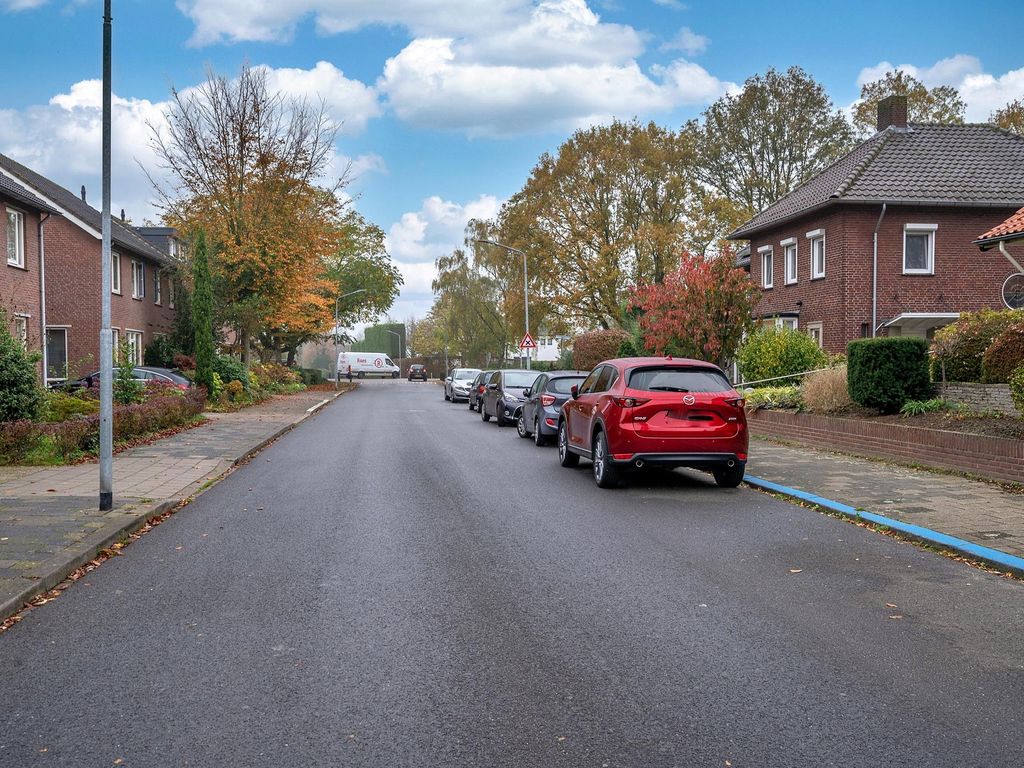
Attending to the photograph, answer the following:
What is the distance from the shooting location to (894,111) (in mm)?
31125

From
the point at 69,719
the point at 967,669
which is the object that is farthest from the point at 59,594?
the point at 967,669

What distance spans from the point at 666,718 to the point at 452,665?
1215 millimetres

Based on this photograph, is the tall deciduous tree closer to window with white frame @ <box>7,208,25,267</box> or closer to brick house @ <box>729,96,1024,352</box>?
brick house @ <box>729,96,1024,352</box>

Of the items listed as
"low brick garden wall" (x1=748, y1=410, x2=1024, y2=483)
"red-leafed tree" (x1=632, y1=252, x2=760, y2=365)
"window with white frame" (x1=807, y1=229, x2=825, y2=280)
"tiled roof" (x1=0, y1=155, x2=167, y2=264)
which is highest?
"tiled roof" (x1=0, y1=155, x2=167, y2=264)

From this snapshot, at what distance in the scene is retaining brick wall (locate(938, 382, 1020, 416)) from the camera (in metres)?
12.3

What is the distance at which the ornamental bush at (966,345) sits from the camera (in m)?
13.8

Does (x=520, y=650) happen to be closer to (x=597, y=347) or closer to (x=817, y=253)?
(x=817, y=253)

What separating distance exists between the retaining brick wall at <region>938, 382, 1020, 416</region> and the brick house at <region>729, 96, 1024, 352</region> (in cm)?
A: 1324

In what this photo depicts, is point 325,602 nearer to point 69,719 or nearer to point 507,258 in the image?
point 69,719

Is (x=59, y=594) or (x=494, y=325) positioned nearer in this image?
(x=59, y=594)

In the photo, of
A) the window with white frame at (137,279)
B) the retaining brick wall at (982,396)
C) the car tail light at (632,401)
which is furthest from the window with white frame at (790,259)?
the window with white frame at (137,279)

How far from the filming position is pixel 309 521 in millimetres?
9266

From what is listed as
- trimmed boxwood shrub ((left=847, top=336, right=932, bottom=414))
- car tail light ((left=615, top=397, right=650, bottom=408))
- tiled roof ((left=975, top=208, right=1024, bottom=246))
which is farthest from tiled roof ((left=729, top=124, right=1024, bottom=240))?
car tail light ((left=615, top=397, right=650, bottom=408))

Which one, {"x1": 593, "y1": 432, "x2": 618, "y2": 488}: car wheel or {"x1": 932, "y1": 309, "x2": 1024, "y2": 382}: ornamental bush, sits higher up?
{"x1": 932, "y1": 309, "x2": 1024, "y2": 382}: ornamental bush
